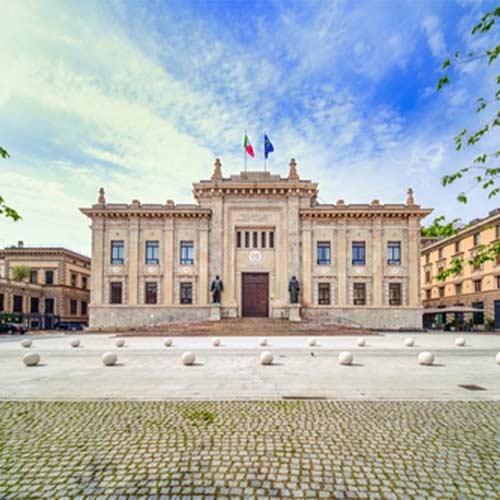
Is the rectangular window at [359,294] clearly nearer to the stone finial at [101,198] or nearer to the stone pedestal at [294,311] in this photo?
the stone pedestal at [294,311]

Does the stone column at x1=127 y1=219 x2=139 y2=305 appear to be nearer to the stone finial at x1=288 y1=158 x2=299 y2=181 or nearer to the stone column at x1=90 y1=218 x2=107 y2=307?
the stone column at x1=90 y1=218 x2=107 y2=307

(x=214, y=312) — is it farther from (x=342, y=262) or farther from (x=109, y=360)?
(x=109, y=360)

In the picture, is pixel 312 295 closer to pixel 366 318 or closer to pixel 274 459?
pixel 366 318

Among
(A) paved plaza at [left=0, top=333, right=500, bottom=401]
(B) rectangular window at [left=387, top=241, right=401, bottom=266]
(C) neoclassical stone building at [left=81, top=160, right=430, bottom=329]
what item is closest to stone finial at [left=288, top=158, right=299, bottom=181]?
(C) neoclassical stone building at [left=81, top=160, right=430, bottom=329]

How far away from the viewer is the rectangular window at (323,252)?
126 feet

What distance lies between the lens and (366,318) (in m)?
37.1

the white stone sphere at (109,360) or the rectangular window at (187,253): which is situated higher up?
the rectangular window at (187,253)

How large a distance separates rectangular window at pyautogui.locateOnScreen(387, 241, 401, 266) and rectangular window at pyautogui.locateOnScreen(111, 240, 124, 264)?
2737cm

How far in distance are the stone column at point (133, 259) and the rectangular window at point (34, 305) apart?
20458 millimetres

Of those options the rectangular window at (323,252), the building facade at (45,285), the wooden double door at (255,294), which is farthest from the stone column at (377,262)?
the building facade at (45,285)

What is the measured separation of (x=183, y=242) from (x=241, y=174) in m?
9.41

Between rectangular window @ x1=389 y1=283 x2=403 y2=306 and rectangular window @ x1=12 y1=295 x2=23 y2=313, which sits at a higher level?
rectangular window @ x1=389 y1=283 x2=403 y2=306

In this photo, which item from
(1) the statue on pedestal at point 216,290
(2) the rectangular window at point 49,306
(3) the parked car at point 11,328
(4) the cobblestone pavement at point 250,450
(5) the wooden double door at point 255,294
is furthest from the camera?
(2) the rectangular window at point 49,306

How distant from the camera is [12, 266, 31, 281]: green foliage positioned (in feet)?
167
